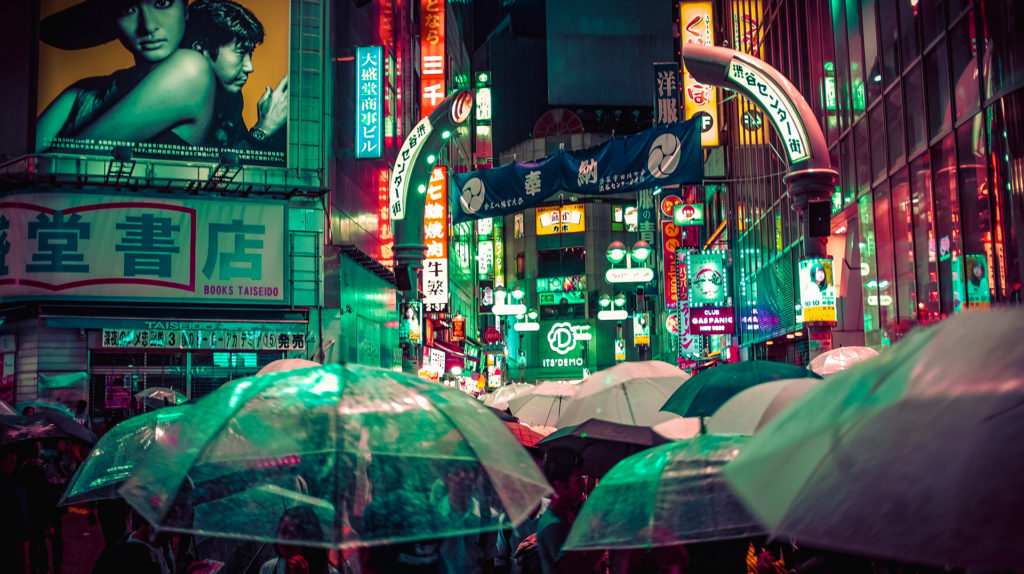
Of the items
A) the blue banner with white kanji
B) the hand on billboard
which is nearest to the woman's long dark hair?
the blue banner with white kanji

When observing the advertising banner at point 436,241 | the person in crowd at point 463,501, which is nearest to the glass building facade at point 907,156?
the person in crowd at point 463,501

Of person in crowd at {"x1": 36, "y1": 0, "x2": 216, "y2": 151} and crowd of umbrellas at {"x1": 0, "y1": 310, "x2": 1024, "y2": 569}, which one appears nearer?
crowd of umbrellas at {"x1": 0, "y1": 310, "x2": 1024, "y2": 569}

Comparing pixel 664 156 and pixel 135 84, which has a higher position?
pixel 135 84

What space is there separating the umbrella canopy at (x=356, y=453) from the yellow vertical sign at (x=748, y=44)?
26310mm

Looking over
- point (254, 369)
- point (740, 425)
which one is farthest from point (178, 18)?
point (740, 425)

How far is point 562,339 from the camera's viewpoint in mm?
79000

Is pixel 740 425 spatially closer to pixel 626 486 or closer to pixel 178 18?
pixel 626 486

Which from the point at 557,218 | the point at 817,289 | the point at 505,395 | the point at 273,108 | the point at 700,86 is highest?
the point at 557,218

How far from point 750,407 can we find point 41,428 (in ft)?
24.5

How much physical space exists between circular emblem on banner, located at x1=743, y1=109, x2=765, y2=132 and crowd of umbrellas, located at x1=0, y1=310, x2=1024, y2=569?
74.5 ft

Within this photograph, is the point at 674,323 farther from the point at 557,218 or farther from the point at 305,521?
the point at 305,521

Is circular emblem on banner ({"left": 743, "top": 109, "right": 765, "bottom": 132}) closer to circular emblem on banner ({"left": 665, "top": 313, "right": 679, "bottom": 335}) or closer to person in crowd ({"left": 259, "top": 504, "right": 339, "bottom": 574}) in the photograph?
circular emblem on banner ({"left": 665, "top": 313, "right": 679, "bottom": 335})

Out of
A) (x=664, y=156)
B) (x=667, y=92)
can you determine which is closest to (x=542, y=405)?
(x=664, y=156)

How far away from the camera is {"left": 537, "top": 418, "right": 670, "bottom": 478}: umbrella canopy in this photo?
9664 millimetres
